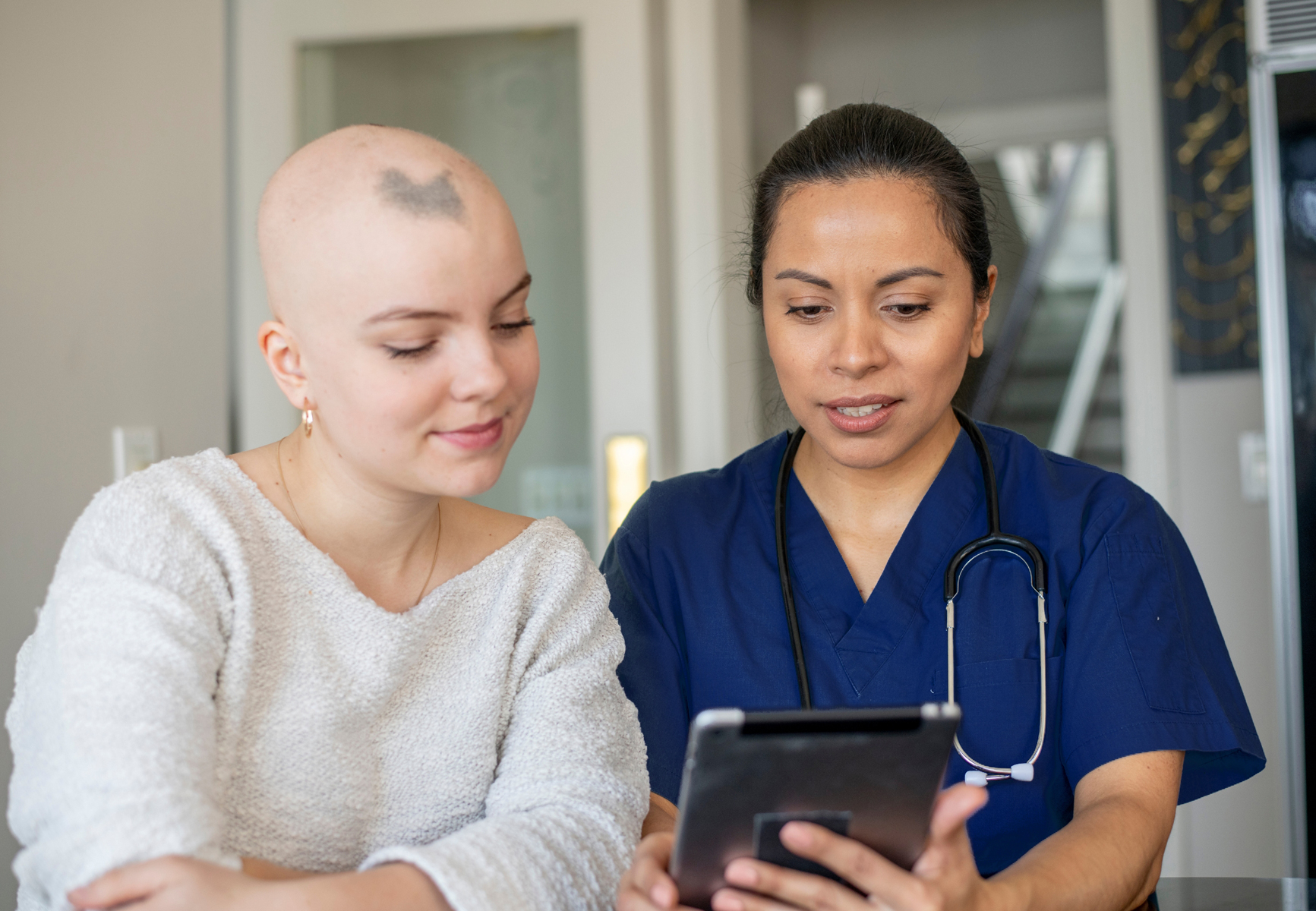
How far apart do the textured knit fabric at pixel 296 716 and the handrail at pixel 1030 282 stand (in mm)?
4221

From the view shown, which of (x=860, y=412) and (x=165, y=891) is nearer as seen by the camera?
(x=165, y=891)

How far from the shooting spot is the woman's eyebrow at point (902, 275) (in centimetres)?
119

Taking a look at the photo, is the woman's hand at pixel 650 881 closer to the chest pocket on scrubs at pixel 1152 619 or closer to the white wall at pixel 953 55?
the chest pocket on scrubs at pixel 1152 619

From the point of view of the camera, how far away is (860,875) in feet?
2.52

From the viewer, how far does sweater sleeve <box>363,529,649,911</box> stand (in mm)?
817

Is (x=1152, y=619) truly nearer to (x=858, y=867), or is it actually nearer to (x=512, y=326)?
(x=858, y=867)

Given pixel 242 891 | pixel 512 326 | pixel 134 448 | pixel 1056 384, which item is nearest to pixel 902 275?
pixel 512 326

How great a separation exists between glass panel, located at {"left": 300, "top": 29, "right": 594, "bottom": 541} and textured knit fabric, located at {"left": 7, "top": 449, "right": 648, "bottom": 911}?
57.2 inches

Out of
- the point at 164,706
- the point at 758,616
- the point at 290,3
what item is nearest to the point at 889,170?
the point at 758,616

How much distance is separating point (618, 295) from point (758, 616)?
4.10ft

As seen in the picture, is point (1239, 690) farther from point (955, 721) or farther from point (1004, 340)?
point (1004, 340)

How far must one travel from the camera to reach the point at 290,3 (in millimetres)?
2400

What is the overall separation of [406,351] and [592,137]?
1630mm

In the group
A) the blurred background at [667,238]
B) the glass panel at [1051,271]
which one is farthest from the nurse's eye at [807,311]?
the glass panel at [1051,271]
